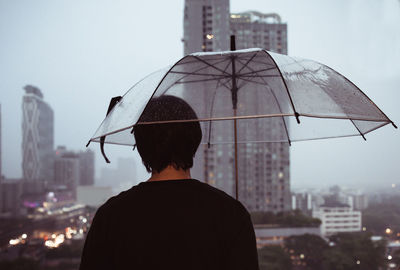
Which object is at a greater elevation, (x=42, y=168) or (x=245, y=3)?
(x=245, y=3)

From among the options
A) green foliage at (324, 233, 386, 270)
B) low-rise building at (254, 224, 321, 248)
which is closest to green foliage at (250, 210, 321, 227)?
low-rise building at (254, 224, 321, 248)

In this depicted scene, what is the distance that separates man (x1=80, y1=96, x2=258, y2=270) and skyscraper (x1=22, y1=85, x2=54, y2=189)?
12.4 m

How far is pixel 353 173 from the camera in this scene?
12.4 m

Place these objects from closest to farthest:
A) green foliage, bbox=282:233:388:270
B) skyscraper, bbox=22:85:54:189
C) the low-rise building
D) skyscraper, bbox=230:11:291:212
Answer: green foliage, bbox=282:233:388:270, skyscraper, bbox=22:85:54:189, the low-rise building, skyscraper, bbox=230:11:291:212

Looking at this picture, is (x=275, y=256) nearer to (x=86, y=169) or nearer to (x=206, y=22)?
(x=206, y=22)

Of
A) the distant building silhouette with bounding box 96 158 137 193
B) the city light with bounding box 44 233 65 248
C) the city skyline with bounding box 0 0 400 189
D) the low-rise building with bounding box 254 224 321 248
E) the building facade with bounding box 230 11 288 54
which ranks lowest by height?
the low-rise building with bounding box 254 224 321 248

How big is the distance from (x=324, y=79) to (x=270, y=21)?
20.4 m

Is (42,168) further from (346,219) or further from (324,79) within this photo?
(324,79)

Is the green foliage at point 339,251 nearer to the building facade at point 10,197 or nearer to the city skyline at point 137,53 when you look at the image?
the city skyline at point 137,53

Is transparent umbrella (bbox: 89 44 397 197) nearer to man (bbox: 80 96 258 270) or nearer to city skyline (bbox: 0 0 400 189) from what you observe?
man (bbox: 80 96 258 270)

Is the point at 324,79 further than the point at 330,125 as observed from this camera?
No

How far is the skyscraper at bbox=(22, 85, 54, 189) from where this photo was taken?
39.3ft

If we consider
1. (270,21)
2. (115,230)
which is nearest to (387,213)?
(115,230)

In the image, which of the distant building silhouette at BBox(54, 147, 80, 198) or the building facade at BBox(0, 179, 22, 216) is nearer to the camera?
the building facade at BBox(0, 179, 22, 216)
